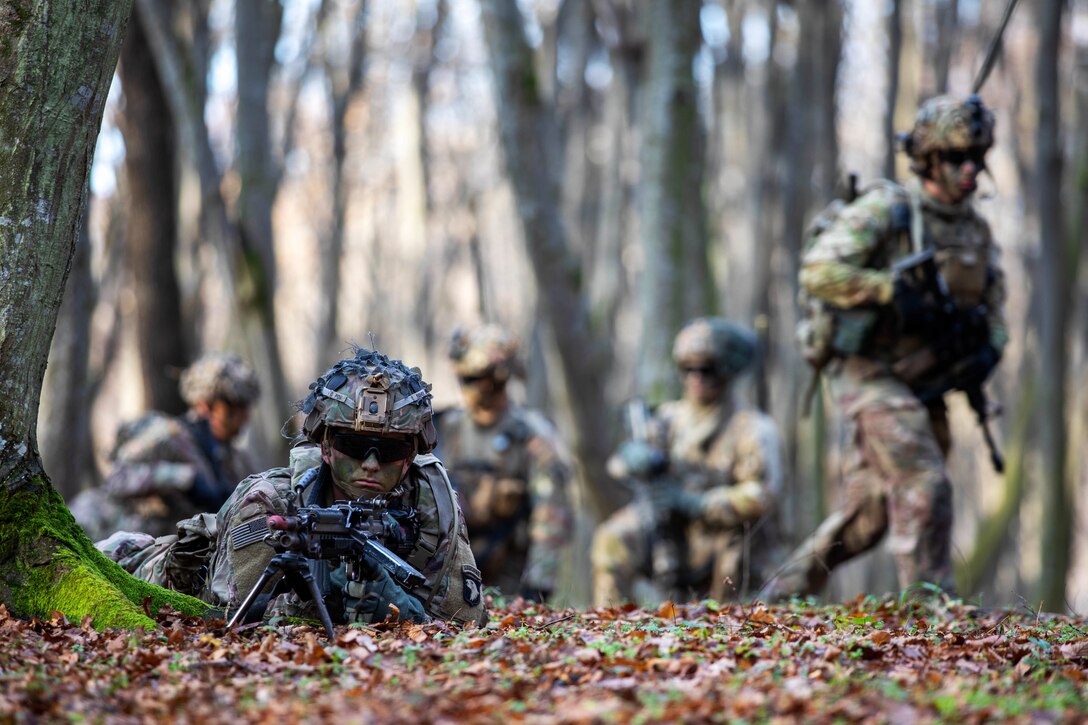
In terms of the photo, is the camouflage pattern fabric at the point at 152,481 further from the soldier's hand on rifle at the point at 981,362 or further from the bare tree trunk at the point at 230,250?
the soldier's hand on rifle at the point at 981,362

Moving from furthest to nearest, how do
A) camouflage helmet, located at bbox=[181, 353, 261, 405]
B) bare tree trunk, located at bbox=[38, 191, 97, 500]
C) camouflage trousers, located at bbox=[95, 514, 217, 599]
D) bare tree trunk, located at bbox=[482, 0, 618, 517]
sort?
bare tree trunk, located at bbox=[482, 0, 618, 517] → bare tree trunk, located at bbox=[38, 191, 97, 500] → camouflage helmet, located at bbox=[181, 353, 261, 405] → camouflage trousers, located at bbox=[95, 514, 217, 599]

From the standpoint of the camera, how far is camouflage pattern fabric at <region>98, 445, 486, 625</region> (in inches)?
224

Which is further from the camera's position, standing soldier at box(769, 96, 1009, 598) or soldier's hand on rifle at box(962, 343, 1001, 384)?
soldier's hand on rifle at box(962, 343, 1001, 384)

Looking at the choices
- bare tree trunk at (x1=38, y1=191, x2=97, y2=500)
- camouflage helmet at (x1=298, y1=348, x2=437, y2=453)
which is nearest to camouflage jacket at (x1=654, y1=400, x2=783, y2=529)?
bare tree trunk at (x1=38, y1=191, x2=97, y2=500)

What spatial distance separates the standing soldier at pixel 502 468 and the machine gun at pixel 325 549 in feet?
17.7

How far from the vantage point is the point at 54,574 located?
5.67m

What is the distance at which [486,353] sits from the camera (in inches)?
462

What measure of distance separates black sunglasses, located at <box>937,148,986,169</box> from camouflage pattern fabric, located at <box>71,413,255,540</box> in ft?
18.7

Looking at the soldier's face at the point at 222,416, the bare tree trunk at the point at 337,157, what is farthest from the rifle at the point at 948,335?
the bare tree trunk at the point at 337,157

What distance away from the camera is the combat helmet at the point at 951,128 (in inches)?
353

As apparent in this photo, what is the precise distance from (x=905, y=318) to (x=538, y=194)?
15.1ft

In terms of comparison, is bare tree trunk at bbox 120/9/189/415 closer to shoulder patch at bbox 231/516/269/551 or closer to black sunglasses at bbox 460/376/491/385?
black sunglasses at bbox 460/376/491/385

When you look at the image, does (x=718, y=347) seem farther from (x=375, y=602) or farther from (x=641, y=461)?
(x=375, y=602)

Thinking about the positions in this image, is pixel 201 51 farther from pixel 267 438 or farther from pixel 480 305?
pixel 480 305
